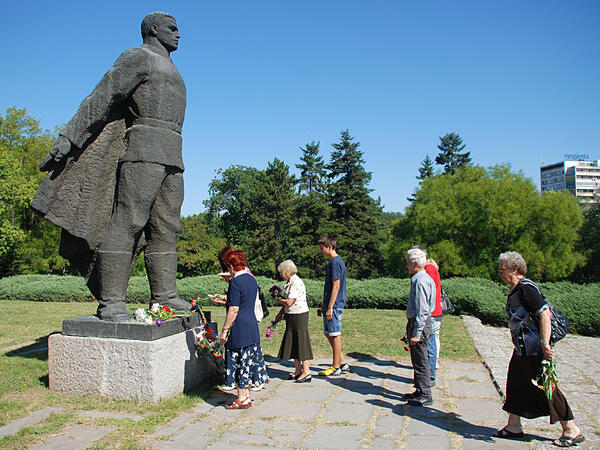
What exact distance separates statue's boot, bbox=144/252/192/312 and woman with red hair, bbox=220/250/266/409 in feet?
4.21

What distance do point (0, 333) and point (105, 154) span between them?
5975 millimetres

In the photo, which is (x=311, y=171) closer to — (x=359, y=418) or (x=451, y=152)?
(x=451, y=152)

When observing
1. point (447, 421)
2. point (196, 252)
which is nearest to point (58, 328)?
point (447, 421)

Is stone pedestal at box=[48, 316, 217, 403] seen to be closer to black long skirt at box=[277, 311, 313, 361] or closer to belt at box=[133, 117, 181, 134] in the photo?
black long skirt at box=[277, 311, 313, 361]

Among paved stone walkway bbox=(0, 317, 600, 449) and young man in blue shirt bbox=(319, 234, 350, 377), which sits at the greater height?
young man in blue shirt bbox=(319, 234, 350, 377)

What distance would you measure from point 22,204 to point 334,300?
24.0m

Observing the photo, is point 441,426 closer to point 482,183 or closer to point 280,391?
point 280,391

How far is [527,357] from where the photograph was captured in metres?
3.67

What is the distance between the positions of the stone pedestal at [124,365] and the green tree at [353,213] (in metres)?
30.2

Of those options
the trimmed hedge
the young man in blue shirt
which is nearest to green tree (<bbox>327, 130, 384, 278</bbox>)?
the trimmed hedge

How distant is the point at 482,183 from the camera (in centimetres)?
2750

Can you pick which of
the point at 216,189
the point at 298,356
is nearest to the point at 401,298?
the point at 298,356

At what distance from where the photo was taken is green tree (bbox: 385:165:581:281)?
25203mm

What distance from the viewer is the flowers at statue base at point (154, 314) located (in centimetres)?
484
